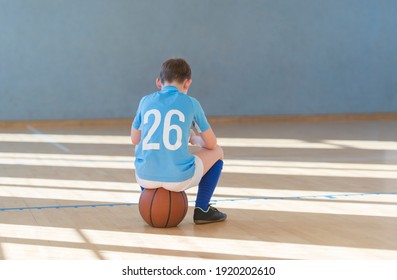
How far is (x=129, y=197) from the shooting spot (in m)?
4.86

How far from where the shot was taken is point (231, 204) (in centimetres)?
457

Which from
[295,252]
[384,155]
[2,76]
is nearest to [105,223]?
[295,252]

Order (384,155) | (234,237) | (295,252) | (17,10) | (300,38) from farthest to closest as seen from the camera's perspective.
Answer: (300,38) < (17,10) < (384,155) < (234,237) < (295,252)

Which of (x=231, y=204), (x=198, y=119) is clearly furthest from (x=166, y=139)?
(x=231, y=204)

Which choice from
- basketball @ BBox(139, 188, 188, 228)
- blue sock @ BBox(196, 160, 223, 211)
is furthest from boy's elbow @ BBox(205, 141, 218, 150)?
basketball @ BBox(139, 188, 188, 228)

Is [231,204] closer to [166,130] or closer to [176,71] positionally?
[166,130]

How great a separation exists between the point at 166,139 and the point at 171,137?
28 mm

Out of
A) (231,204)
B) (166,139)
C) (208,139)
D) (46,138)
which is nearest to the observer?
(166,139)

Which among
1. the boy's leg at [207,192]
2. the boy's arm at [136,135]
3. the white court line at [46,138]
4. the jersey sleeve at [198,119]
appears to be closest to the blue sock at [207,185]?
the boy's leg at [207,192]

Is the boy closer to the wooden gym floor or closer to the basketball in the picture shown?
the basketball

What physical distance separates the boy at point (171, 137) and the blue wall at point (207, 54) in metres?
7.27

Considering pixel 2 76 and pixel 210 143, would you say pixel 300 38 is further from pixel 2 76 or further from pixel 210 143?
pixel 210 143

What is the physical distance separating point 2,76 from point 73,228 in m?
7.27

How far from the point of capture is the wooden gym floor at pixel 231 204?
3438 millimetres
